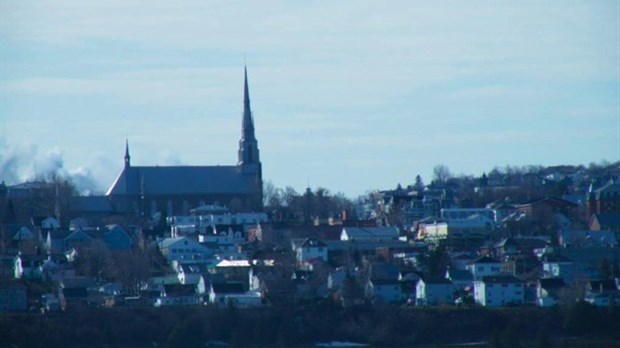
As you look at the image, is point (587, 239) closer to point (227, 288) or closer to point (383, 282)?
point (383, 282)

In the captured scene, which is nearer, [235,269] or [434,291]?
[434,291]

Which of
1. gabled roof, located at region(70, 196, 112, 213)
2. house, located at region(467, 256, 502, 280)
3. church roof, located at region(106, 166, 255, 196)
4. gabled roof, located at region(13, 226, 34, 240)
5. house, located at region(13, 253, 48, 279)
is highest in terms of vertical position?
church roof, located at region(106, 166, 255, 196)

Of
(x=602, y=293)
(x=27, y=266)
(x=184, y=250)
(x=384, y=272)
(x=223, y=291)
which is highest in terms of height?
(x=184, y=250)

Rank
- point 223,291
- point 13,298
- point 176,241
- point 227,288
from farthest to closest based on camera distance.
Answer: point 176,241
point 227,288
point 223,291
point 13,298

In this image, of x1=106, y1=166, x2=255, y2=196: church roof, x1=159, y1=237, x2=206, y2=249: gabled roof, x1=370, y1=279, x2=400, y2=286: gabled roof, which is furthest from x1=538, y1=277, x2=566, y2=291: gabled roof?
x1=106, y1=166, x2=255, y2=196: church roof

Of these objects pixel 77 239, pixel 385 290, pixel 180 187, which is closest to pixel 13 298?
pixel 385 290

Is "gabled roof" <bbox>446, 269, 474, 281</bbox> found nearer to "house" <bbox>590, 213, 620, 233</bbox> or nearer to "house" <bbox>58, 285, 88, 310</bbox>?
"house" <bbox>58, 285, 88, 310</bbox>
